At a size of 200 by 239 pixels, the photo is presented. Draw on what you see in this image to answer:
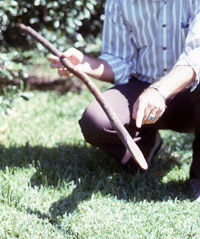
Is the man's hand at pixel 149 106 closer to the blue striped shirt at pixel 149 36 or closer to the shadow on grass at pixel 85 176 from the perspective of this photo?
the blue striped shirt at pixel 149 36

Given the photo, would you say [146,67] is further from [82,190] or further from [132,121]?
[82,190]

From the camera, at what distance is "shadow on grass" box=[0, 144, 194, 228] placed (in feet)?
6.87

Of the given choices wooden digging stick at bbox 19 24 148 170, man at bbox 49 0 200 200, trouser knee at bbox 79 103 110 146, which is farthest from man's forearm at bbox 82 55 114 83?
wooden digging stick at bbox 19 24 148 170

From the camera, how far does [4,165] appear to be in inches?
91.4

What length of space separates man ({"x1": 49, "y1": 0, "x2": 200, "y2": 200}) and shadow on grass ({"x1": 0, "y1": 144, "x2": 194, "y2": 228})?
0.34 feet

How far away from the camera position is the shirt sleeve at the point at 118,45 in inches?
93.0

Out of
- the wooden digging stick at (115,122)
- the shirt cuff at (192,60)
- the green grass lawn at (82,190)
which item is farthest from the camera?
the shirt cuff at (192,60)

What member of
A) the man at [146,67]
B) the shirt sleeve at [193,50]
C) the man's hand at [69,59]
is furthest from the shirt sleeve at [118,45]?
the shirt sleeve at [193,50]

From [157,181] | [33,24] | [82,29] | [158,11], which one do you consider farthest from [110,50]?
[82,29]

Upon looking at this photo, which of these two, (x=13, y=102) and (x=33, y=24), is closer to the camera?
(x=13, y=102)

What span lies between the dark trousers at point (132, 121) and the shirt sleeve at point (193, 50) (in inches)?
7.9

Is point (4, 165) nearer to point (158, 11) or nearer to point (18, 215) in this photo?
point (18, 215)

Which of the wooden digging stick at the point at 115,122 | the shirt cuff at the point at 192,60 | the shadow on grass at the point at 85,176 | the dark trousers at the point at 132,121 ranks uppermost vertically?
the shirt cuff at the point at 192,60

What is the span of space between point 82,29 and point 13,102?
3.66ft
